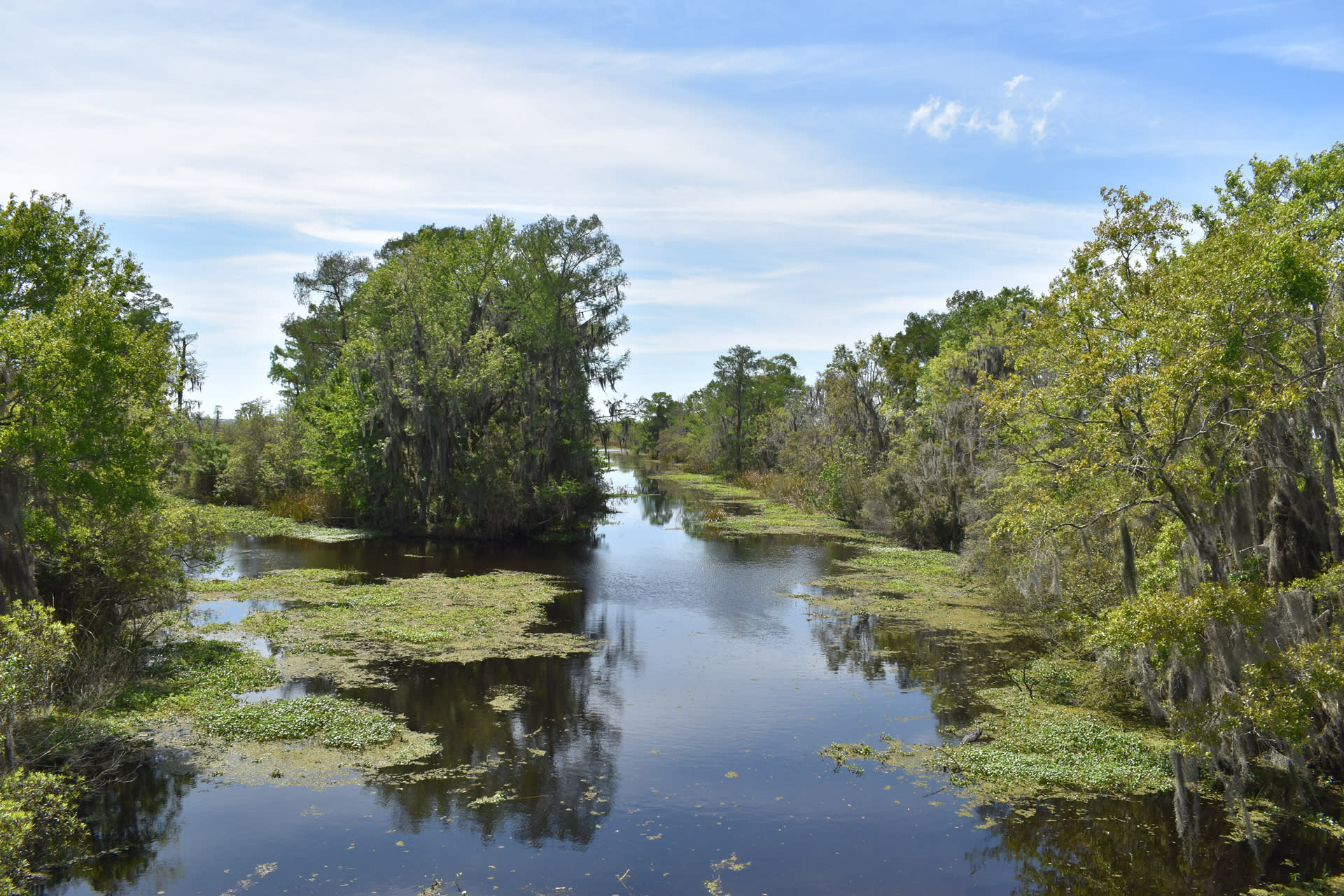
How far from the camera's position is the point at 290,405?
5212 centimetres

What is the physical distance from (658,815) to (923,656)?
33.4 ft

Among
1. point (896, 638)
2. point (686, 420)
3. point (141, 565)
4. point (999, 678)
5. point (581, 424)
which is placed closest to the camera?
point (141, 565)

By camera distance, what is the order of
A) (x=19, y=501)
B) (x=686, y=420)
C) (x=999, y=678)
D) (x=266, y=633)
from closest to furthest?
(x=19, y=501) < (x=999, y=678) < (x=266, y=633) < (x=686, y=420)

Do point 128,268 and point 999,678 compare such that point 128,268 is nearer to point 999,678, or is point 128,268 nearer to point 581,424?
point 999,678

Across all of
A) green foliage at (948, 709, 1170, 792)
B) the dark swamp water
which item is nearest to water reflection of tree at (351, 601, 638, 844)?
the dark swamp water

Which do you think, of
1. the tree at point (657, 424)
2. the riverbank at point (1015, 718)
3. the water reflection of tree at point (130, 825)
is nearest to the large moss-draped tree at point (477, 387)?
the riverbank at point (1015, 718)

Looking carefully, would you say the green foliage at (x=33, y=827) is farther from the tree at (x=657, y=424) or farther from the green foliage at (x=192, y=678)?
the tree at (x=657, y=424)

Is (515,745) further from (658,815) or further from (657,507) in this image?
(657,507)

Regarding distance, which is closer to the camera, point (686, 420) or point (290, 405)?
point (290, 405)

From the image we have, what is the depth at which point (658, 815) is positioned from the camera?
480 inches

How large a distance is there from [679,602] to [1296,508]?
17.3 m

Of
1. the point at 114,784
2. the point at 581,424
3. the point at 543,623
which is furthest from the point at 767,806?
the point at 581,424

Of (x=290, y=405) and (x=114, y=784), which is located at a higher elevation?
(x=290, y=405)

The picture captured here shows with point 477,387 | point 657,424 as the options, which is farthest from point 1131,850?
point 657,424
